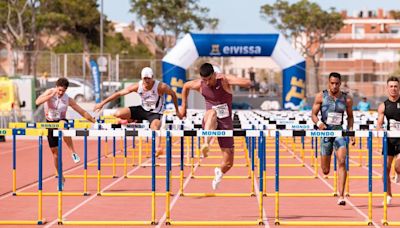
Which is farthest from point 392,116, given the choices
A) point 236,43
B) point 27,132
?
point 236,43

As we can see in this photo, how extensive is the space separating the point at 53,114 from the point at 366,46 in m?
96.9

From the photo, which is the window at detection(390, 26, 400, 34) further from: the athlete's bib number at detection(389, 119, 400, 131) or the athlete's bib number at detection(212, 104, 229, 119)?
the athlete's bib number at detection(212, 104, 229, 119)

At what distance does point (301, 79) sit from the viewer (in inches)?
1618

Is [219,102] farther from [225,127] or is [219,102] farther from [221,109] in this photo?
[225,127]

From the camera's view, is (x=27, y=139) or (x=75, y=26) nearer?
(x=27, y=139)

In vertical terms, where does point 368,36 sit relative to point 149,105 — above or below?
above

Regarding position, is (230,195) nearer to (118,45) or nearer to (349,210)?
(349,210)

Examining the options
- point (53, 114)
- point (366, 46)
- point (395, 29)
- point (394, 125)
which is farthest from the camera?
point (395, 29)

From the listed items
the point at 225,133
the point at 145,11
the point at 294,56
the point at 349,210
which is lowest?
the point at 349,210

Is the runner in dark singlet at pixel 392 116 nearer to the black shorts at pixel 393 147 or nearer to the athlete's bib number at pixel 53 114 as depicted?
the black shorts at pixel 393 147

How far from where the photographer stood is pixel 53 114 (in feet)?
55.3

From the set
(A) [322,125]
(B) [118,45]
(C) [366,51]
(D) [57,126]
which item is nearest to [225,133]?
(A) [322,125]

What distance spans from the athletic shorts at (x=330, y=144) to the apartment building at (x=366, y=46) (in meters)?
67.1

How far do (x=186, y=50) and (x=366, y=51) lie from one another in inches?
2901
